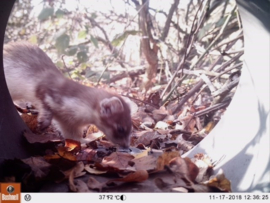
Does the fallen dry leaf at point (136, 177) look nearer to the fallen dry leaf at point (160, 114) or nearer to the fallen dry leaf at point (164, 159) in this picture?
the fallen dry leaf at point (164, 159)

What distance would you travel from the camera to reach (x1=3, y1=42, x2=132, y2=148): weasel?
1.75 meters

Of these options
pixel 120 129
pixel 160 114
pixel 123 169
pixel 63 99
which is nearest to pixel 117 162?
pixel 123 169

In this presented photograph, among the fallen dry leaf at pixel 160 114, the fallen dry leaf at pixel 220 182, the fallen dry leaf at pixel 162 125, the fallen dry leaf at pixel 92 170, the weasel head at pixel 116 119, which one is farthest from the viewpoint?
the fallen dry leaf at pixel 160 114

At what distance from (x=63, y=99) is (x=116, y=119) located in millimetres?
312

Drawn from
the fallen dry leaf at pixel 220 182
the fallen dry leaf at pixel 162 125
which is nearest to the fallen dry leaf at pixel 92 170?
the fallen dry leaf at pixel 220 182

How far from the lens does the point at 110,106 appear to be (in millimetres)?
1734

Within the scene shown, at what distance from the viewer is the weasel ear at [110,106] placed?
5.65 ft

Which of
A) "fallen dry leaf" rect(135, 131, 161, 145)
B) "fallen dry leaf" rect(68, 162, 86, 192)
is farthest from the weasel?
"fallen dry leaf" rect(68, 162, 86, 192)

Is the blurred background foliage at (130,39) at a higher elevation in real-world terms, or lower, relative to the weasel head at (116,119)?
higher

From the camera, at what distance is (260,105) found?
3.51ft

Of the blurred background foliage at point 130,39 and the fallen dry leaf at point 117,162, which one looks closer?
the fallen dry leaf at point 117,162

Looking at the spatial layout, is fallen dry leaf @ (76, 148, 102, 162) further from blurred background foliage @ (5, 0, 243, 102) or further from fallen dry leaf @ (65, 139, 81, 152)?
blurred background foliage @ (5, 0, 243, 102)

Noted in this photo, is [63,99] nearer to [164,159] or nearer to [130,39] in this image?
[164,159]

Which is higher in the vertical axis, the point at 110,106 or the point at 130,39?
the point at 130,39
